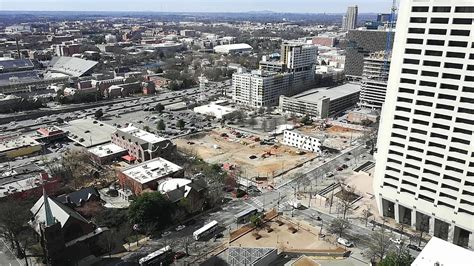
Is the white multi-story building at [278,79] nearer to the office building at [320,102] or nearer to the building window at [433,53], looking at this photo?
the office building at [320,102]

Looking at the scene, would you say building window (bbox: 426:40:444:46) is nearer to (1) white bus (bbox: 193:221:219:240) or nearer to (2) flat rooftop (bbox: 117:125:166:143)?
(1) white bus (bbox: 193:221:219:240)

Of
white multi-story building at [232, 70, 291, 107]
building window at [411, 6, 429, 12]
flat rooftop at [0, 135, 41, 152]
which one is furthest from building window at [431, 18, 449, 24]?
flat rooftop at [0, 135, 41, 152]

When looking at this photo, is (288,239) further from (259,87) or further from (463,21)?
(259,87)

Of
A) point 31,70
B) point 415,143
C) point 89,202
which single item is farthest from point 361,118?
point 31,70

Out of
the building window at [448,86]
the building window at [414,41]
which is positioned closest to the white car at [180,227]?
the building window at [448,86]

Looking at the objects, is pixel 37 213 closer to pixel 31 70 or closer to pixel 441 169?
pixel 441 169
